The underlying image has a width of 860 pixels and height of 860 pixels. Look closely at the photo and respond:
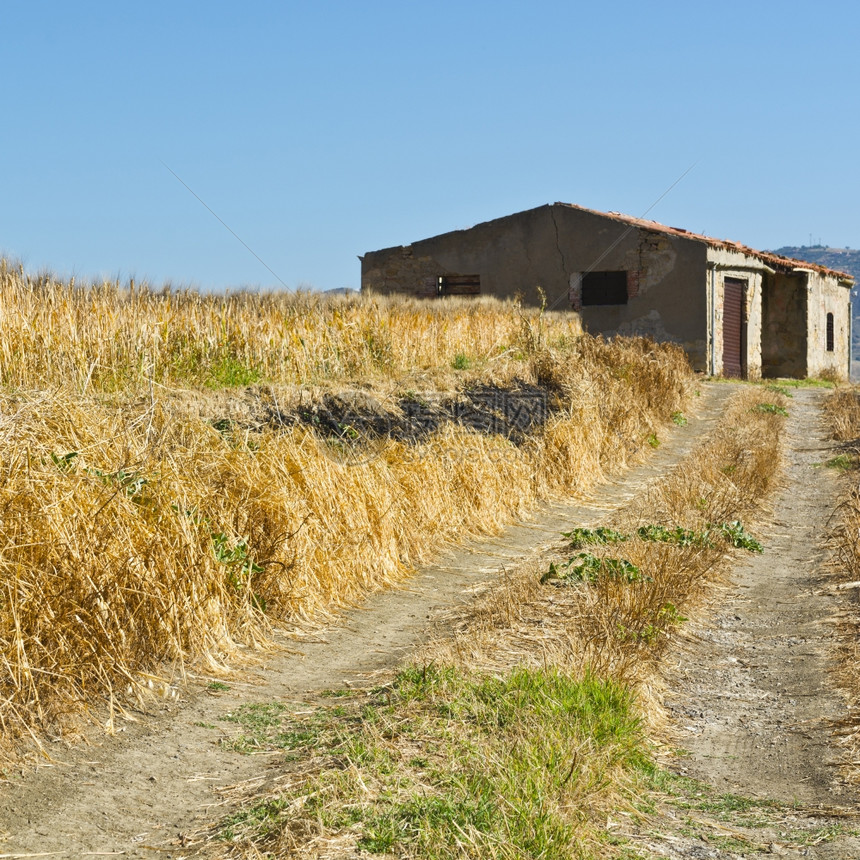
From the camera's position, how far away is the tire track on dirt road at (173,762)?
12.8ft

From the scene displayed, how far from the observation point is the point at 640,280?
974 inches

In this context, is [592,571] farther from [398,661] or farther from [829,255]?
[829,255]

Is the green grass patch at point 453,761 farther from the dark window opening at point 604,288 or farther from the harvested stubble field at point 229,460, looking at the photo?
the dark window opening at point 604,288

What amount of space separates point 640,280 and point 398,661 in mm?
20087

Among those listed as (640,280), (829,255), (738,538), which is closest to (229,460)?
(738,538)

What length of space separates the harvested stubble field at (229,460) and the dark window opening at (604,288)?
34.7 ft

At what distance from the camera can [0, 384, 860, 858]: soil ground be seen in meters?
4.00

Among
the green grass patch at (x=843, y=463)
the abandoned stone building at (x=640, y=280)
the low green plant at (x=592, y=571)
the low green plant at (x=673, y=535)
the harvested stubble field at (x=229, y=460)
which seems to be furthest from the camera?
the abandoned stone building at (x=640, y=280)

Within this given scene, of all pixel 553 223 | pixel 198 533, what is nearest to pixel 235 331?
pixel 198 533

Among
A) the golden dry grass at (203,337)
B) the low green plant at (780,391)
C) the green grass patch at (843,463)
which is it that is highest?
the golden dry grass at (203,337)

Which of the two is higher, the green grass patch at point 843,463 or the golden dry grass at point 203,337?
the golden dry grass at point 203,337

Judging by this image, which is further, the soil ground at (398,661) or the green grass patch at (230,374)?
the green grass patch at (230,374)

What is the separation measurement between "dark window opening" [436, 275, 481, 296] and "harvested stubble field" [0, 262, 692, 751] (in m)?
11.7

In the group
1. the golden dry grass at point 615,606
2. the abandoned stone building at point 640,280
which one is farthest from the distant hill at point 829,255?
the golden dry grass at point 615,606
